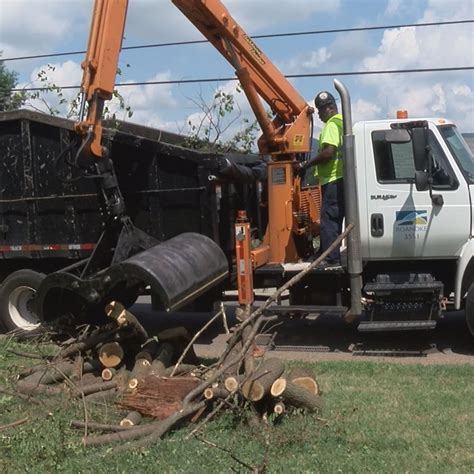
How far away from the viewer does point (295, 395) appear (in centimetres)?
593

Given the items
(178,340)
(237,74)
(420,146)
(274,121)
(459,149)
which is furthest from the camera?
(274,121)

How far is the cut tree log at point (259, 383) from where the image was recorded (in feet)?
18.7

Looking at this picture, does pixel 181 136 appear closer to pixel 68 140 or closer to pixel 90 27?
pixel 68 140

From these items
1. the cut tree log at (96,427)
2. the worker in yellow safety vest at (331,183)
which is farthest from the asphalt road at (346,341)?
the cut tree log at (96,427)

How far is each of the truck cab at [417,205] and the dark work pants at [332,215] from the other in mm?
381

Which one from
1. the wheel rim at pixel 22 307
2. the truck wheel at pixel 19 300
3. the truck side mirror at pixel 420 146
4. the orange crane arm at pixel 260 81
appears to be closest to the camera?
the truck side mirror at pixel 420 146

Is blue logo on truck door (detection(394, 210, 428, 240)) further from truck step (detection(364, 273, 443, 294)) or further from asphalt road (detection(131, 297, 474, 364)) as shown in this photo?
asphalt road (detection(131, 297, 474, 364))

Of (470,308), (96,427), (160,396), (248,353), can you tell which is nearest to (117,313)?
(160,396)

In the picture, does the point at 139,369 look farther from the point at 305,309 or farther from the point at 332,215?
the point at 332,215

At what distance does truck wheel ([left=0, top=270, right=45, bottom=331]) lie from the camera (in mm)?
10062

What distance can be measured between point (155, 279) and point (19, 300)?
377 cm

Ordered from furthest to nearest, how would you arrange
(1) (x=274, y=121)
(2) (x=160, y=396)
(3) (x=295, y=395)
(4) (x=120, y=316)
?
1. (1) (x=274, y=121)
2. (4) (x=120, y=316)
3. (2) (x=160, y=396)
4. (3) (x=295, y=395)

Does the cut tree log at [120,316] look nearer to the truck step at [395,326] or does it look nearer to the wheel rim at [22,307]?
the truck step at [395,326]

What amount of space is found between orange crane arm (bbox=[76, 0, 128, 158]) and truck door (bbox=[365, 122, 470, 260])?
2.96 metres
